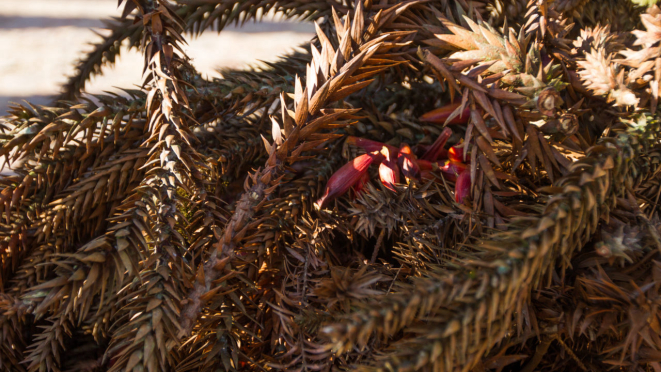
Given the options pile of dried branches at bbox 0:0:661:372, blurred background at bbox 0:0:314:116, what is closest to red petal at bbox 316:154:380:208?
pile of dried branches at bbox 0:0:661:372

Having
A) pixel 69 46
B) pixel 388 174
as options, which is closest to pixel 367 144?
pixel 388 174

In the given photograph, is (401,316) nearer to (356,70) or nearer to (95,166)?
(356,70)

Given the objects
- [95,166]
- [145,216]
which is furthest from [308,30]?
[145,216]

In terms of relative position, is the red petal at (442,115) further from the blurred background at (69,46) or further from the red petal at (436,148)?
the blurred background at (69,46)

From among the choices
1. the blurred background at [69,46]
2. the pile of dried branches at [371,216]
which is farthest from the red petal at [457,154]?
the blurred background at [69,46]

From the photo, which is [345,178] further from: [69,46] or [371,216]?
[69,46]

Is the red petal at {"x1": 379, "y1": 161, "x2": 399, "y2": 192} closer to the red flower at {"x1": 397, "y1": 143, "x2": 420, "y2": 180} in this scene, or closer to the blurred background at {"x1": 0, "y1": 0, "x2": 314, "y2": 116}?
the red flower at {"x1": 397, "y1": 143, "x2": 420, "y2": 180}
